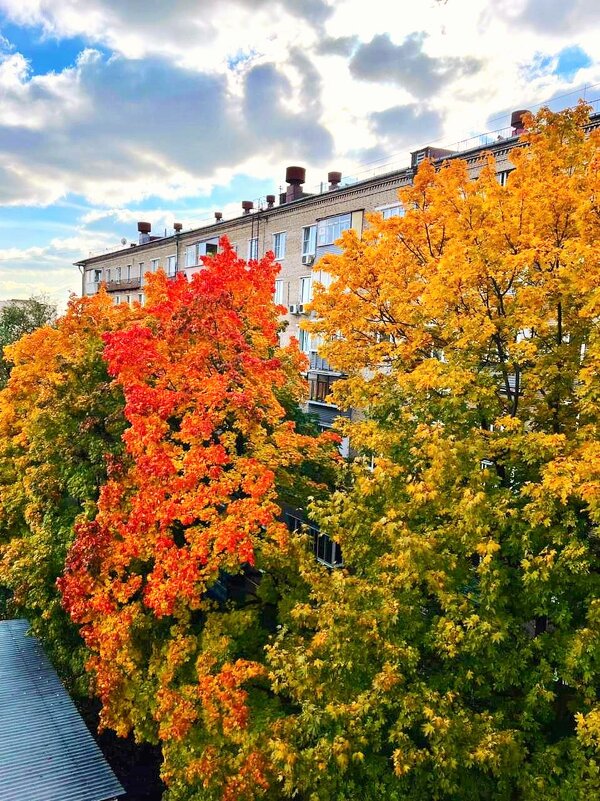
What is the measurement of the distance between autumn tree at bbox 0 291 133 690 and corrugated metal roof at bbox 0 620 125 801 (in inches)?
31.2

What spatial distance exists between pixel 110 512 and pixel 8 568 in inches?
224

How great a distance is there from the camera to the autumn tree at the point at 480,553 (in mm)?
8344

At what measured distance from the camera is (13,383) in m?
19.5

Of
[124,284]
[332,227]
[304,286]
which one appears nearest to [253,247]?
[304,286]

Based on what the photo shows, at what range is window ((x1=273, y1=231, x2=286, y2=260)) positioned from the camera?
34.0 meters

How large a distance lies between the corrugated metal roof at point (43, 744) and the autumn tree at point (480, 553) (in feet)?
19.2

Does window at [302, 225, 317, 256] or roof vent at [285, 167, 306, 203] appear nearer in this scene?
window at [302, 225, 317, 256]

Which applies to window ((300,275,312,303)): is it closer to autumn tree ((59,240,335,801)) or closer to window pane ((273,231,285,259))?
window pane ((273,231,285,259))

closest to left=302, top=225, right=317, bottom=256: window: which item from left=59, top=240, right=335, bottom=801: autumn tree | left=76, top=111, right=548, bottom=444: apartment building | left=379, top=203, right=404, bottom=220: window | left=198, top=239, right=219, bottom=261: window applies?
left=76, top=111, right=548, bottom=444: apartment building

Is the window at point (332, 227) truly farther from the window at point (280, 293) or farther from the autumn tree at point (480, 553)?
the autumn tree at point (480, 553)

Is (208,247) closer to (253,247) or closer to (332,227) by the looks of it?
(253,247)

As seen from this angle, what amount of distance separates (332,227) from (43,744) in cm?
2375

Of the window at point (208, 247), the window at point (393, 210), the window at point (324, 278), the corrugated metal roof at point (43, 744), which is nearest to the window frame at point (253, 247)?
the window at point (208, 247)

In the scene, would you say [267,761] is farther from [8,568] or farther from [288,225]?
[288,225]
